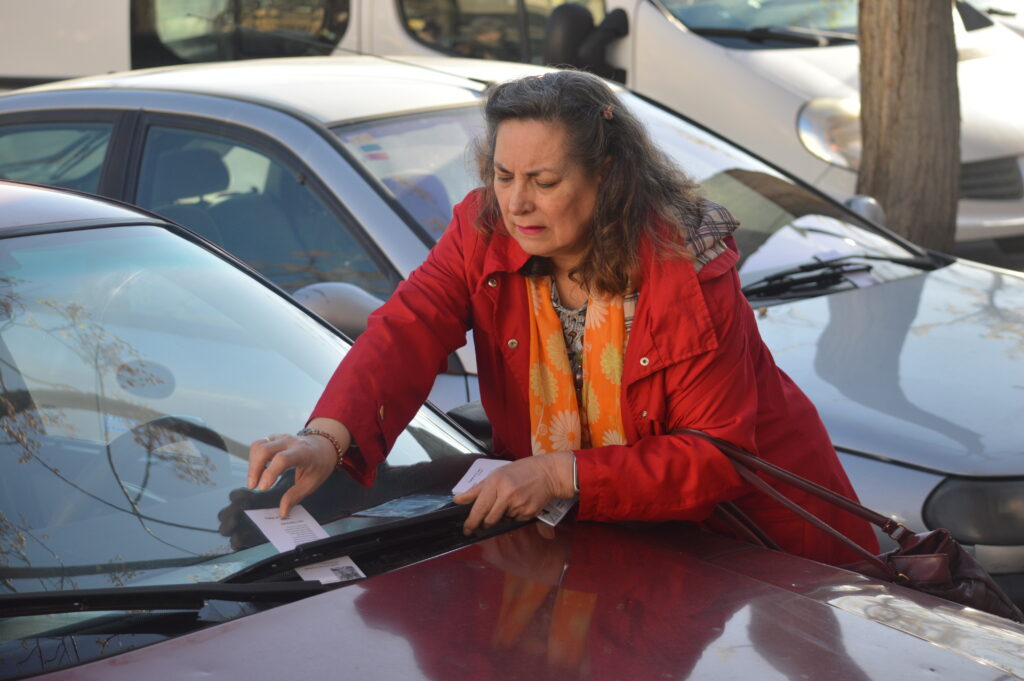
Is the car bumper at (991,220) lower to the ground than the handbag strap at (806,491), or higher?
lower

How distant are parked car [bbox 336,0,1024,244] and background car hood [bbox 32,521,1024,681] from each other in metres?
5.08

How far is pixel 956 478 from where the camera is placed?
9.62ft

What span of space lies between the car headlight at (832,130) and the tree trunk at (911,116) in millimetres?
423

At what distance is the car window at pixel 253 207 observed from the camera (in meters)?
3.58

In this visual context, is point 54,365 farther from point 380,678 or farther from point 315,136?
point 315,136

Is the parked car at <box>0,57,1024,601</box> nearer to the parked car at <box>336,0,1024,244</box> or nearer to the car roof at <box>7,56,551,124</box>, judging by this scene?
the car roof at <box>7,56,551,124</box>

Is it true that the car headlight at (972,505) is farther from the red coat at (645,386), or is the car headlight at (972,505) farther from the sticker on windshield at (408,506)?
the sticker on windshield at (408,506)

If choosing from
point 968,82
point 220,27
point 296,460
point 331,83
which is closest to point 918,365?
point 296,460

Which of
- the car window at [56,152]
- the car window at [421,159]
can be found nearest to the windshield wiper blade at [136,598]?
the car window at [421,159]

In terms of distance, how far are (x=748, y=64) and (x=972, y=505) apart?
439cm

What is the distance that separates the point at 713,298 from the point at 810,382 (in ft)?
3.39

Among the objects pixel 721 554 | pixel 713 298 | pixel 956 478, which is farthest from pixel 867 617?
pixel 956 478

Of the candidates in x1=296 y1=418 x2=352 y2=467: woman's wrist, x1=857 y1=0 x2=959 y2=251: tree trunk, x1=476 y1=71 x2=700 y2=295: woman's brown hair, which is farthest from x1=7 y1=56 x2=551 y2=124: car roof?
x1=857 y1=0 x2=959 y2=251: tree trunk

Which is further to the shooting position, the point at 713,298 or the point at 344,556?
the point at 713,298
